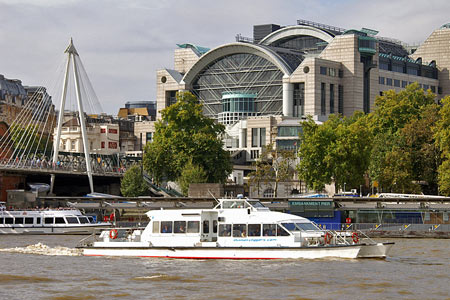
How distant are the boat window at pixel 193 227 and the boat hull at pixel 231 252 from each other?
3.77 feet

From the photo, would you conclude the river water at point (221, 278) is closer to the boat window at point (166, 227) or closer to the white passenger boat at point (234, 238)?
the white passenger boat at point (234, 238)

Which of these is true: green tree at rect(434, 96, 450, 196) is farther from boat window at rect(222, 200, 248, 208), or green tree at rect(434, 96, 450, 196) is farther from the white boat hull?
boat window at rect(222, 200, 248, 208)

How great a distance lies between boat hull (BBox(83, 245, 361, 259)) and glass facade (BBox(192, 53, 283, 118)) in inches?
4465

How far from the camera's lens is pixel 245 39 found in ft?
620

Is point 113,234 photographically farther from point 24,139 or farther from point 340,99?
point 340,99

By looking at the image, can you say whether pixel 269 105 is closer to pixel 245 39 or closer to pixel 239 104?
pixel 239 104

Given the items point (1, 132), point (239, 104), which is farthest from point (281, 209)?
point (239, 104)

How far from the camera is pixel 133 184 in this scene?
115438 millimetres

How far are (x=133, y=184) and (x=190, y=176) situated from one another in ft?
30.9

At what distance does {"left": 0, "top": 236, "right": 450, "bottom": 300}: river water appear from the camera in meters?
39.9

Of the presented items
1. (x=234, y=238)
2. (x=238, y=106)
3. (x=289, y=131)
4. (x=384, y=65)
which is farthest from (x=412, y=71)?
(x=234, y=238)

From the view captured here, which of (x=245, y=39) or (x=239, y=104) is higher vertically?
(x=245, y=39)

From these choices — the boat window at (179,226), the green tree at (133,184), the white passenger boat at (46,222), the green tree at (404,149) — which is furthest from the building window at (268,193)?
the boat window at (179,226)

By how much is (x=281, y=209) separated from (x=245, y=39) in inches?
4331
